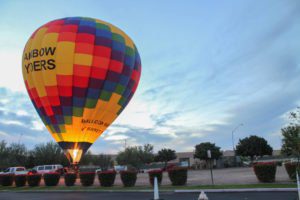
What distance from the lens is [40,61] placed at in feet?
85.8

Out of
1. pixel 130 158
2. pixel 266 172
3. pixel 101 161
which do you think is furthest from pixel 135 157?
pixel 266 172

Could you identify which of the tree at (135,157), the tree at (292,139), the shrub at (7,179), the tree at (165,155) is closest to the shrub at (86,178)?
the shrub at (7,179)

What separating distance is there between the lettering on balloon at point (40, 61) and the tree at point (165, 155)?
240 feet

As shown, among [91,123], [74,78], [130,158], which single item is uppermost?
[74,78]

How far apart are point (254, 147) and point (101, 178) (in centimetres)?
6985

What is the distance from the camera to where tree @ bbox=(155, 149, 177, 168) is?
95875mm

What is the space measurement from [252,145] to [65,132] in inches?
2862

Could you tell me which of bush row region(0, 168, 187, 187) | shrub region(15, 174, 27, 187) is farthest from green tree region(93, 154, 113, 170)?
shrub region(15, 174, 27, 187)

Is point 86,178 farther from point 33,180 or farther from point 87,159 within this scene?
point 87,159

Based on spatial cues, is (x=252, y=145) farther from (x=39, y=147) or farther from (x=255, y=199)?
(x=255, y=199)

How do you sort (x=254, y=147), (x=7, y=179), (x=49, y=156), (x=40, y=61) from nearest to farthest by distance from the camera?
(x=40, y=61)
(x=7, y=179)
(x=49, y=156)
(x=254, y=147)

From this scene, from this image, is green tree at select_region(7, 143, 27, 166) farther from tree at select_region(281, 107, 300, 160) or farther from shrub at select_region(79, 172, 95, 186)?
tree at select_region(281, 107, 300, 160)

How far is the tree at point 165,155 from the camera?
9588 centimetres

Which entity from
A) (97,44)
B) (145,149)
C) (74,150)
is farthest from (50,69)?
(145,149)
